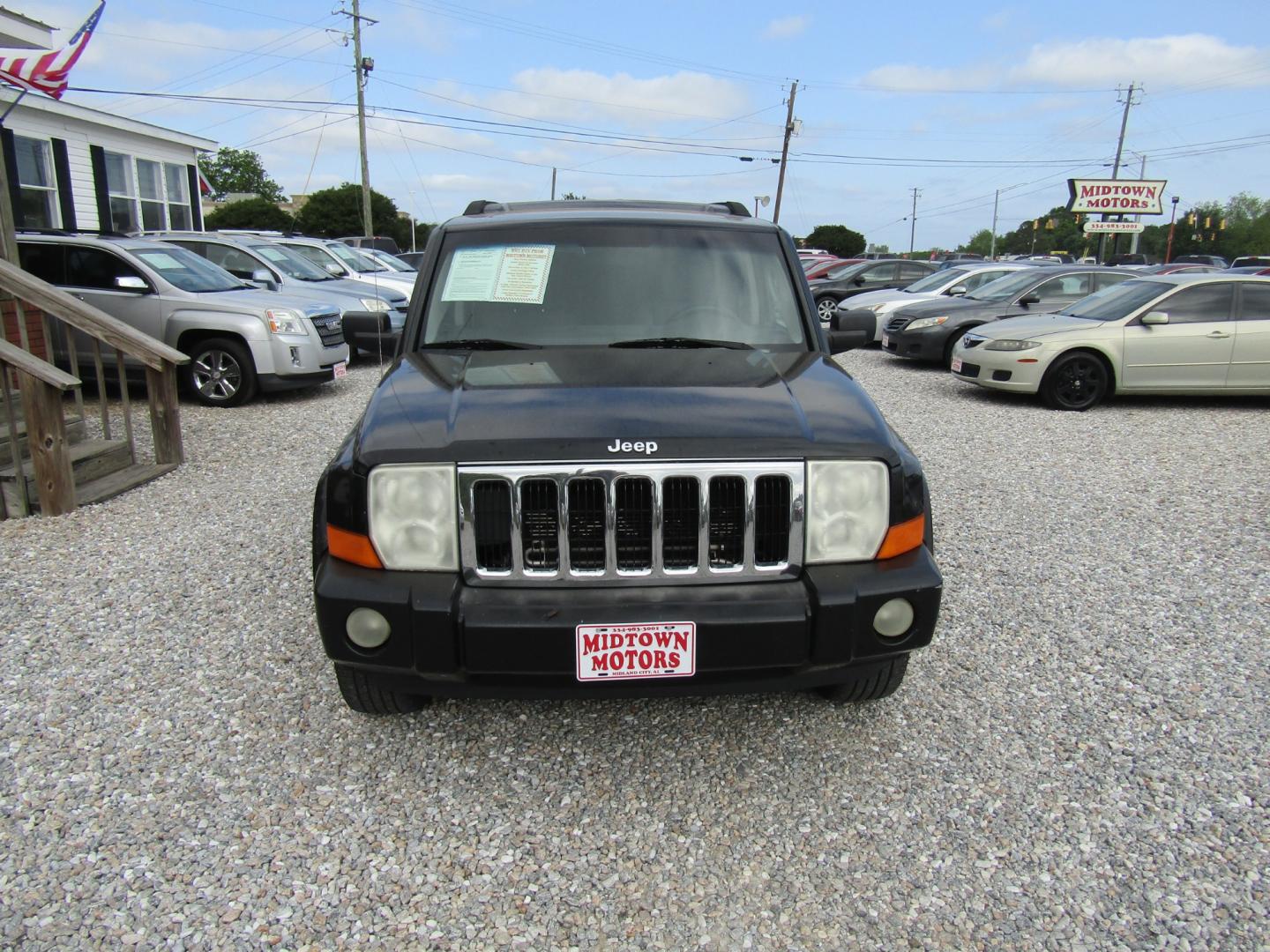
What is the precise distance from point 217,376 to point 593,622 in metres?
8.09

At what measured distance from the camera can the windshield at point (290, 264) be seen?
12.5 meters

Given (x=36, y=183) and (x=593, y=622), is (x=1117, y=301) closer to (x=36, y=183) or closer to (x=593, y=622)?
(x=593, y=622)

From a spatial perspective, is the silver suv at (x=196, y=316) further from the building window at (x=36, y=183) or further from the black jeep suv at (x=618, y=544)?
the building window at (x=36, y=183)

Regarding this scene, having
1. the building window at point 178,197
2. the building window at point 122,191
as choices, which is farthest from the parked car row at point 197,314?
the building window at point 178,197

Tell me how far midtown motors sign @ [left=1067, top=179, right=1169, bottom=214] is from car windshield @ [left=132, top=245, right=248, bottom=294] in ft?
112

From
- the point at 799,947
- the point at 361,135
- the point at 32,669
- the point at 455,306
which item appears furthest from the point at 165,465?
the point at 361,135

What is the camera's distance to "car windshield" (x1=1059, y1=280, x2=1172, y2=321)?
962cm

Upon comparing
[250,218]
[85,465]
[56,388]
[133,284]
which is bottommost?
[85,465]

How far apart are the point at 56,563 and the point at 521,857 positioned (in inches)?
142

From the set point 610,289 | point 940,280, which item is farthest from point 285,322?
point 940,280

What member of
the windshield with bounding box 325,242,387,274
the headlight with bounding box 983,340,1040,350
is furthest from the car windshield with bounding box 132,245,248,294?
the headlight with bounding box 983,340,1040,350

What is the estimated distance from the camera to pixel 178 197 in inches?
842

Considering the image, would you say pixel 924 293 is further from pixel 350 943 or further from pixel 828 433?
pixel 350 943

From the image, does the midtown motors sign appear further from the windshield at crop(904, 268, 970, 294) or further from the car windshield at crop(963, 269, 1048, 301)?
the car windshield at crop(963, 269, 1048, 301)
